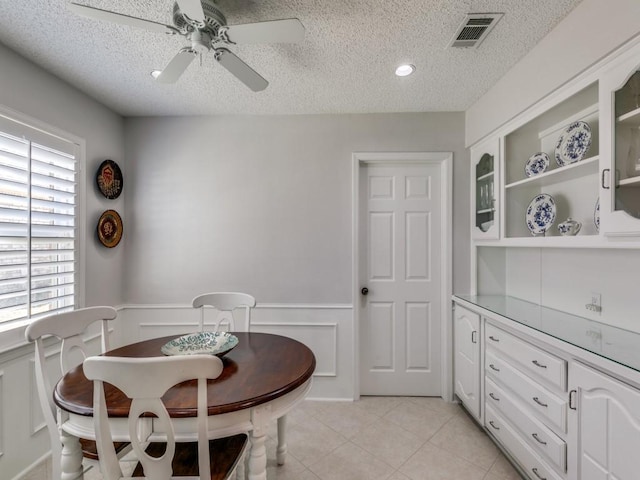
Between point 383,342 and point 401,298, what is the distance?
0.45 meters

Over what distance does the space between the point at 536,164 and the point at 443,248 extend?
3.20ft

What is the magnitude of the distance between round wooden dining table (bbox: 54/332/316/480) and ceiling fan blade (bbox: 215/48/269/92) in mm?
1537

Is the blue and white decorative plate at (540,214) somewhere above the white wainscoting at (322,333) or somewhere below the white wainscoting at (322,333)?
above

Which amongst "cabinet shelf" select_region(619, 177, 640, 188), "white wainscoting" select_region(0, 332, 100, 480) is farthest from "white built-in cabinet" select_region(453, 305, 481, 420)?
"white wainscoting" select_region(0, 332, 100, 480)

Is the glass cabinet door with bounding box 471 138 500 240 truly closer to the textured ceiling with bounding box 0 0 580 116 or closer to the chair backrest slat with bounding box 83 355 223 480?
the textured ceiling with bounding box 0 0 580 116

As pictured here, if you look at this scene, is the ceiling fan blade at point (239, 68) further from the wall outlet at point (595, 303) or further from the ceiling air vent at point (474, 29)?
the wall outlet at point (595, 303)

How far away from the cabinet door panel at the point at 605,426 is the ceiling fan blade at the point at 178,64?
2.36 metres

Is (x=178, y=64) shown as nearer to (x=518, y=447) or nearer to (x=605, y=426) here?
(x=605, y=426)

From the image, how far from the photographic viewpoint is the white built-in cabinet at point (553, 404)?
1.15 meters

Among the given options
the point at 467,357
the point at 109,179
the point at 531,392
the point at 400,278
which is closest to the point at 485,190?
the point at 400,278

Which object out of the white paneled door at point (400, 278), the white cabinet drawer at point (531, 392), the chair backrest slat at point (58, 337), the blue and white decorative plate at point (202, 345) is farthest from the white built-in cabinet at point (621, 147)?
the chair backrest slat at point (58, 337)

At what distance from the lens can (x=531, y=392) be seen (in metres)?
1.62

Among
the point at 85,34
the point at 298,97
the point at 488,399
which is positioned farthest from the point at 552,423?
the point at 85,34

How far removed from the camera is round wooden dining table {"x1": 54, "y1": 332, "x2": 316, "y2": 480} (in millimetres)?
1099
